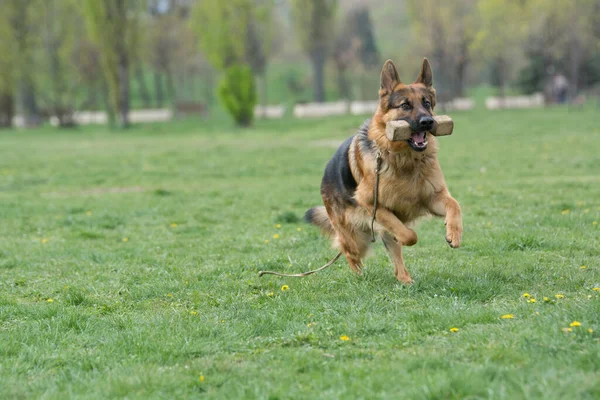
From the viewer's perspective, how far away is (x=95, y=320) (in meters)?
5.79

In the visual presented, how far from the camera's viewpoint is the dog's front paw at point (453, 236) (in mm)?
5984

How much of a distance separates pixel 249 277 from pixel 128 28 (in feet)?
119

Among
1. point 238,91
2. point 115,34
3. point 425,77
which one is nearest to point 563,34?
point 238,91

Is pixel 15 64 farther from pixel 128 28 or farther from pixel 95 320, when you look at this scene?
pixel 95 320

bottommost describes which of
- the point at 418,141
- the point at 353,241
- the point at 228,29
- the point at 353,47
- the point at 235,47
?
the point at 353,241

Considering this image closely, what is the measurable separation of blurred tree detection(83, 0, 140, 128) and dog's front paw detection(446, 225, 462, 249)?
37068 mm

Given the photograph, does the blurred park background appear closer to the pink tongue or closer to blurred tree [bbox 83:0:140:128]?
blurred tree [bbox 83:0:140:128]

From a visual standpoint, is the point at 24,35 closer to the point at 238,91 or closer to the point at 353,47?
A: the point at 238,91

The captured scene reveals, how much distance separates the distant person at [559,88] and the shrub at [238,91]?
82.6 feet

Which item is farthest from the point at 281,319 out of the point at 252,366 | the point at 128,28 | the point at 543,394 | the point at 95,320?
the point at 128,28

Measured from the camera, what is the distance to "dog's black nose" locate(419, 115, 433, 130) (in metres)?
6.20

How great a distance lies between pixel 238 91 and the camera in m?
37.4

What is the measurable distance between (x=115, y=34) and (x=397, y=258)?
120 feet

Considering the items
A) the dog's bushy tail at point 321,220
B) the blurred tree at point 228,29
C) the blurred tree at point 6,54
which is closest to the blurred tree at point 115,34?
the blurred tree at point 228,29
